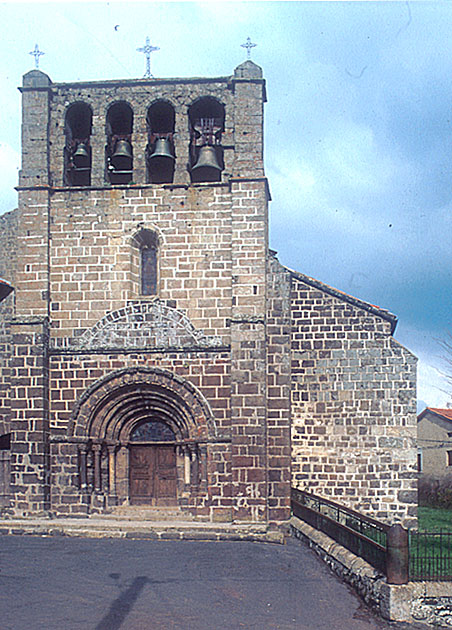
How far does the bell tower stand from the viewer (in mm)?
15680

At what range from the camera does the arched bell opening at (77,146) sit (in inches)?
666

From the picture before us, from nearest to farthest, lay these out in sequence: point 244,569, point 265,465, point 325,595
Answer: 1. point 325,595
2. point 244,569
3. point 265,465

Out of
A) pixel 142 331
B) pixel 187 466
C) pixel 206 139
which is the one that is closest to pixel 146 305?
pixel 142 331

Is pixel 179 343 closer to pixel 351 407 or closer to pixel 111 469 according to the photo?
pixel 111 469

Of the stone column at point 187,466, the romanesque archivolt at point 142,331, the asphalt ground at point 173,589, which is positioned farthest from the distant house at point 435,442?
the asphalt ground at point 173,589

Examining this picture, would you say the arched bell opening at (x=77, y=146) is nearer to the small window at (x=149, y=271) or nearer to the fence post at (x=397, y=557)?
the small window at (x=149, y=271)

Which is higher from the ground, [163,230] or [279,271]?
[163,230]

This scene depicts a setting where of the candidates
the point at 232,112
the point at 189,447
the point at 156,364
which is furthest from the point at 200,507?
the point at 232,112

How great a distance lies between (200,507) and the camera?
51.3 ft

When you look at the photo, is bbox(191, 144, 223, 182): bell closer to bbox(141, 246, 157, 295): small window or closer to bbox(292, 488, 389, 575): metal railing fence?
bbox(141, 246, 157, 295): small window

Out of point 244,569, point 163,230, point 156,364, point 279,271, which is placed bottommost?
point 244,569

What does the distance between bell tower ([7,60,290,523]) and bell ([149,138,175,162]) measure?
72 millimetres

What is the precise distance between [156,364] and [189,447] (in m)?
2.09

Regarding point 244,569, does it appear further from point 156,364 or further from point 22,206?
point 22,206
